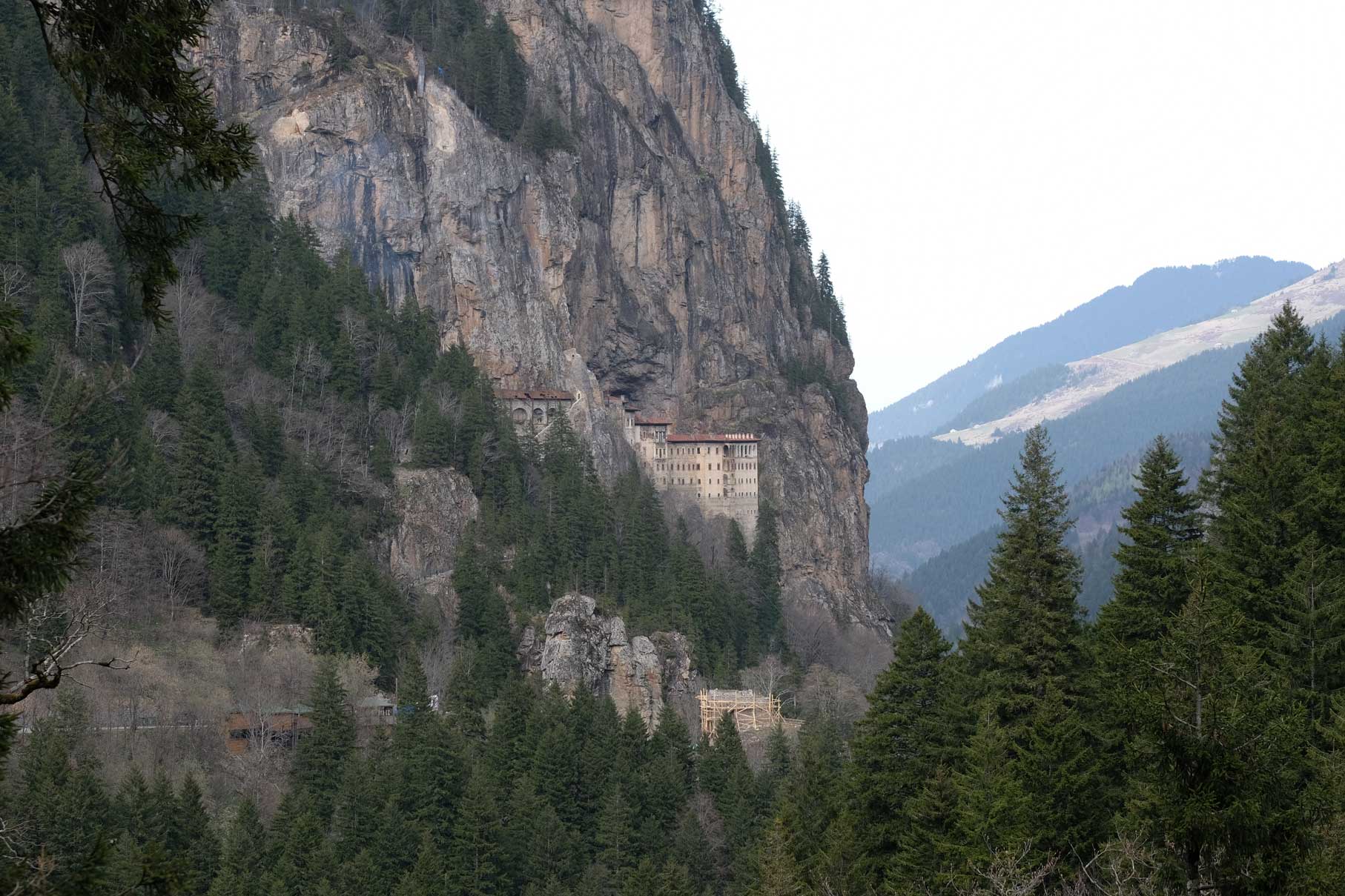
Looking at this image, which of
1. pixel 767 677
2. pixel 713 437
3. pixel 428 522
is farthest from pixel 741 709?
pixel 713 437

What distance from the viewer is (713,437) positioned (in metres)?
109

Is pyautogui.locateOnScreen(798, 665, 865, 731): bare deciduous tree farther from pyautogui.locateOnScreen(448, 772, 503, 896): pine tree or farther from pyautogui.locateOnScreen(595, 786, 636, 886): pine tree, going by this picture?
pyautogui.locateOnScreen(448, 772, 503, 896): pine tree

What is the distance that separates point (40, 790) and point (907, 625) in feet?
87.3

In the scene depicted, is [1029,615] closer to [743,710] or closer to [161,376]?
[743,710]

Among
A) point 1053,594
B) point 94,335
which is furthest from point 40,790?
point 94,335

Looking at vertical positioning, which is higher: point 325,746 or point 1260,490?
point 1260,490

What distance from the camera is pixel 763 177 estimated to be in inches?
5477

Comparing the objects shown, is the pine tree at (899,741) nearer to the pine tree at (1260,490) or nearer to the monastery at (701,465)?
the pine tree at (1260,490)

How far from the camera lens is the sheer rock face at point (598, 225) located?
102250 millimetres

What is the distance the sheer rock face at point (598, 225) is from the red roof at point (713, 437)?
4615 mm

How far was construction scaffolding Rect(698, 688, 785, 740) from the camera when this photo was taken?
78.7 metres

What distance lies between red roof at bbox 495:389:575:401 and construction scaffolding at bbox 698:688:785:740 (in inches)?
1029

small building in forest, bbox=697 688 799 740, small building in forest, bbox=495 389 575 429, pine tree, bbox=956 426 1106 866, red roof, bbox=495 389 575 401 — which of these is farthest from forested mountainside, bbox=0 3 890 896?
pine tree, bbox=956 426 1106 866

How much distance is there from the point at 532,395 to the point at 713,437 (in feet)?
50.9
